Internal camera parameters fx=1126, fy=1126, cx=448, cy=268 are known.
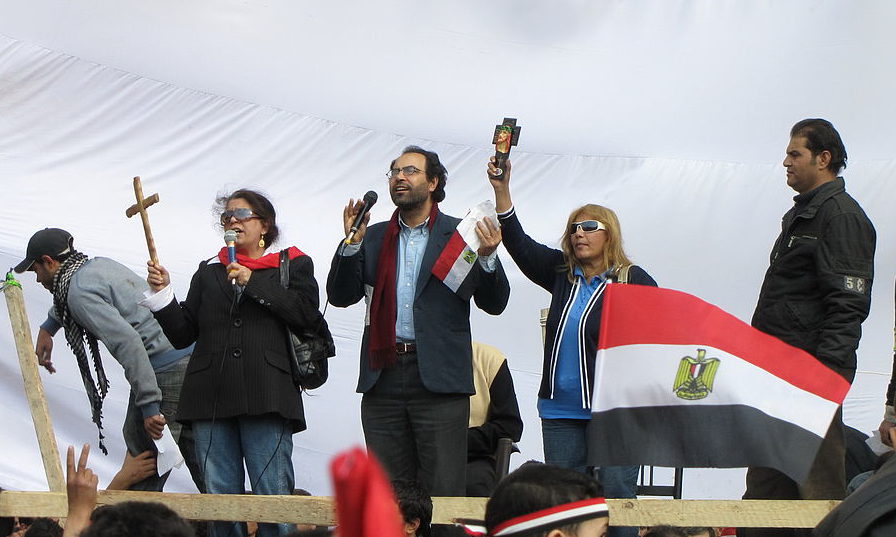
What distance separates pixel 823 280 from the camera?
4.39 meters

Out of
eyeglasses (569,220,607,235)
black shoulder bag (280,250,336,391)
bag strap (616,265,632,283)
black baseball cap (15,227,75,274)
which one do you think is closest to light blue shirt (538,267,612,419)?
bag strap (616,265,632,283)

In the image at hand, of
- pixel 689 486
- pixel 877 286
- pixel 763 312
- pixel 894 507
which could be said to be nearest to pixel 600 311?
pixel 763 312

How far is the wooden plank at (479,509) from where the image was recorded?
4219mm

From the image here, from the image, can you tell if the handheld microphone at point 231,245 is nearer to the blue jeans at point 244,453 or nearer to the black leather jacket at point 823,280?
the blue jeans at point 244,453

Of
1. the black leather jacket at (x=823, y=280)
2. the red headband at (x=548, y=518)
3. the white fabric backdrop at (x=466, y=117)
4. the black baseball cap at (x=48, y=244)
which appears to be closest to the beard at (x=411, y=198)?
the black leather jacket at (x=823, y=280)

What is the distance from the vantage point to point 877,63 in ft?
30.7

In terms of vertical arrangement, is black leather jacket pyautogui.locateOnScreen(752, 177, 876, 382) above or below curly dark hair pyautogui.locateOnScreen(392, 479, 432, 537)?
above

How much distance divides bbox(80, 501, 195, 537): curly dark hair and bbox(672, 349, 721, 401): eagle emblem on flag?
246cm

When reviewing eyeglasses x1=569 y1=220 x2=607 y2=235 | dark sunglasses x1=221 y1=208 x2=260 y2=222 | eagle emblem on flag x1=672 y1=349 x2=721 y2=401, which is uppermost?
dark sunglasses x1=221 y1=208 x2=260 y2=222

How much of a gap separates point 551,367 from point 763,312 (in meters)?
0.89

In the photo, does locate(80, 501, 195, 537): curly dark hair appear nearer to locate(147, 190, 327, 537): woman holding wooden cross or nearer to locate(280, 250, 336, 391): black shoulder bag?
locate(147, 190, 327, 537): woman holding wooden cross

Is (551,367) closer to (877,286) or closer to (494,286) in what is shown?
(494,286)

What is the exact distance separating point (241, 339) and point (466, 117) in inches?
213

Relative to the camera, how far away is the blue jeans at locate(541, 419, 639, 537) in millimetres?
4480
